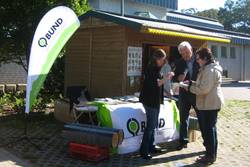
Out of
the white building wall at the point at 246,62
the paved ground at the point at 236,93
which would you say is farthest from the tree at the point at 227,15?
the paved ground at the point at 236,93

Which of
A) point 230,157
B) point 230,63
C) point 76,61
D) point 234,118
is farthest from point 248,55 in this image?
point 230,157

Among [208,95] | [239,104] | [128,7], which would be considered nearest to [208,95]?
[208,95]

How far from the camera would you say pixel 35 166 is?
275 inches

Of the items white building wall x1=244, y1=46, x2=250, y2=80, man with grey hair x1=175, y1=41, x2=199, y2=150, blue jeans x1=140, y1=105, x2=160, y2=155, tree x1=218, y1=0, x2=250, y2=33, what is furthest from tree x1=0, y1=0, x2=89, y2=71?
tree x1=218, y1=0, x2=250, y2=33

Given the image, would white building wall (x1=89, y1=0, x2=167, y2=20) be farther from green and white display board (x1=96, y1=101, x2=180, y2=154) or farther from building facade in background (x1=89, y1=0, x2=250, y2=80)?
green and white display board (x1=96, y1=101, x2=180, y2=154)

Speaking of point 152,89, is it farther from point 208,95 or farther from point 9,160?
point 9,160

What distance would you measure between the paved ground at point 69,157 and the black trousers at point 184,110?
27 centimetres

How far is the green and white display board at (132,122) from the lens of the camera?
7.52 m

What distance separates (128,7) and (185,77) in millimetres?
20122

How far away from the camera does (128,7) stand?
91.4 feet

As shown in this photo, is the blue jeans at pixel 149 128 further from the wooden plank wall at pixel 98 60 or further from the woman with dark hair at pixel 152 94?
the wooden plank wall at pixel 98 60

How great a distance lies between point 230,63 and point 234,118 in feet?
64.8

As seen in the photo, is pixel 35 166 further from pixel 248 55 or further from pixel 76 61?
pixel 248 55

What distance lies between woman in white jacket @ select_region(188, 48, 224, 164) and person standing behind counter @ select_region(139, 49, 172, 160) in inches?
21.9
